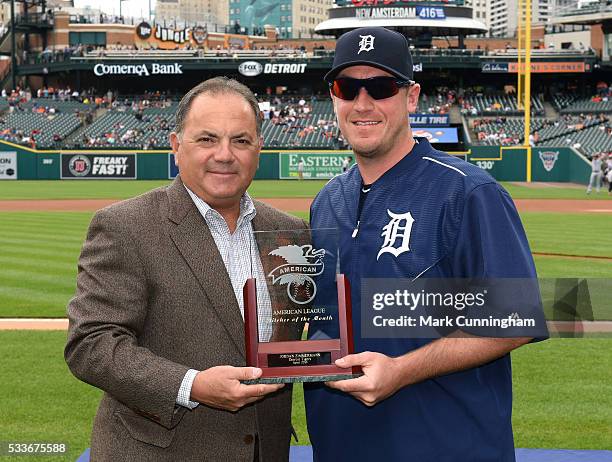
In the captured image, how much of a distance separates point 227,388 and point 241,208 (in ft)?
2.51

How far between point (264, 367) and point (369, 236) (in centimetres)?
63

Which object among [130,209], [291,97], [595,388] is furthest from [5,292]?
[291,97]

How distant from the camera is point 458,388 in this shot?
296cm

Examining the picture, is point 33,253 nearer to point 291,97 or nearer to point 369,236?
point 369,236

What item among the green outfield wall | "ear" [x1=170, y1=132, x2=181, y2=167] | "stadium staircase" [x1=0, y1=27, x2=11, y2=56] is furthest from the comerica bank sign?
"ear" [x1=170, y1=132, x2=181, y2=167]

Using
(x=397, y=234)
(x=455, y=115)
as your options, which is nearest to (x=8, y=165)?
(x=455, y=115)

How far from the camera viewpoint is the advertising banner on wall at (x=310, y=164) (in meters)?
47.2

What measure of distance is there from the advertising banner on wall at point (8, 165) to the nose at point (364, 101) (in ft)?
159

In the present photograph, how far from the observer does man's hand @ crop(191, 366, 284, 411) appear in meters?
2.63

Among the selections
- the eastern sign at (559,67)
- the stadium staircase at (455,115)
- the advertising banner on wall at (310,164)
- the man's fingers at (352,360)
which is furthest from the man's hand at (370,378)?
the eastern sign at (559,67)

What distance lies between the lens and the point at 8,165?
4925 centimetres

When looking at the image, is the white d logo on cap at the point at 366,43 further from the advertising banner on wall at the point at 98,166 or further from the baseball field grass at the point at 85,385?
the advertising banner on wall at the point at 98,166

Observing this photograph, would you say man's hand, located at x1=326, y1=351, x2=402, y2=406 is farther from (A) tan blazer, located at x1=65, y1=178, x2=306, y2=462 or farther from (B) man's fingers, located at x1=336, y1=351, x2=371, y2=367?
(A) tan blazer, located at x1=65, y1=178, x2=306, y2=462

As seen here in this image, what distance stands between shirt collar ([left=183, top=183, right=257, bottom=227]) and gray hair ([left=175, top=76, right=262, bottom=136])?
0.23m
